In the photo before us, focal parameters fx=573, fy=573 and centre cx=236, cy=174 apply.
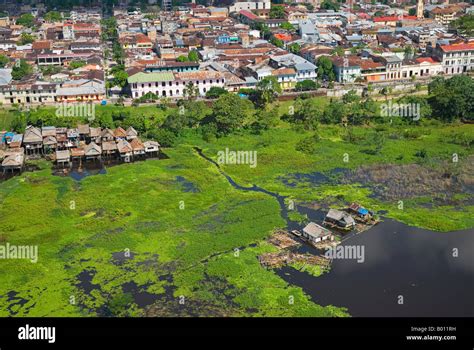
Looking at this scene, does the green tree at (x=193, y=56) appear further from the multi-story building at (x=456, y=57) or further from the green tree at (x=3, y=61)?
the multi-story building at (x=456, y=57)

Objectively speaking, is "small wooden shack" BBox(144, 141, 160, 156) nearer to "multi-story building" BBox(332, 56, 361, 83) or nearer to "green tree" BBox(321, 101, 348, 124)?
"green tree" BBox(321, 101, 348, 124)

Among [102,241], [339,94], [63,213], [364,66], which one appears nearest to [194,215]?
[102,241]

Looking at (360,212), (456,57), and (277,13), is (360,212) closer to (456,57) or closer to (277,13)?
(456,57)

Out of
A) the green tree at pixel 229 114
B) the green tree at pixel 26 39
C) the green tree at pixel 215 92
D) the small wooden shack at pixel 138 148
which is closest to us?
the small wooden shack at pixel 138 148

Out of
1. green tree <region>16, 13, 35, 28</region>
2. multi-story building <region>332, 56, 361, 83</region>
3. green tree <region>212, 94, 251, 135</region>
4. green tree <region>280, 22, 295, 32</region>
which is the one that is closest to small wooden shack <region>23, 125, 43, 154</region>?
green tree <region>212, 94, 251, 135</region>

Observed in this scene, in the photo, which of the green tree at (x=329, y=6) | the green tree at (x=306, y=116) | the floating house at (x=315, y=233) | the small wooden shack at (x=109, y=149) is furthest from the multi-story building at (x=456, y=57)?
the floating house at (x=315, y=233)


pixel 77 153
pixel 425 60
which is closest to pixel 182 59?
pixel 77 153
